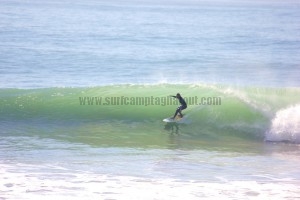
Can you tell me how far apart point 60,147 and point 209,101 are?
6875 mm

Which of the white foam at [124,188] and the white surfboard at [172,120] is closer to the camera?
the white foam at [124,188]

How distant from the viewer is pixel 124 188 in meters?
12.3

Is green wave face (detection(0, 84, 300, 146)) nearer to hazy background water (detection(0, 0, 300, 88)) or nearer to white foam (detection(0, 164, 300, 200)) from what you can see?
hazy background water (detection(0, 0, 300, 88))

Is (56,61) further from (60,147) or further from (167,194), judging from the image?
(167,194)

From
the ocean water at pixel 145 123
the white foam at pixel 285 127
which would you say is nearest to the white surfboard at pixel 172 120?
the ocean water at pixel 145 123

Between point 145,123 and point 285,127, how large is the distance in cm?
472

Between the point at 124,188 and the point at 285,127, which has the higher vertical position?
the point at 285,127

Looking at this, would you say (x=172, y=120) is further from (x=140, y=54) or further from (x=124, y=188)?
(x=140, y=54)

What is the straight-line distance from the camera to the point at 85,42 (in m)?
43.3

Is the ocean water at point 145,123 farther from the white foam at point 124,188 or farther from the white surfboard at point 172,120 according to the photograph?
the white surfboard at point 172,120

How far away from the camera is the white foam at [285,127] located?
1791cm

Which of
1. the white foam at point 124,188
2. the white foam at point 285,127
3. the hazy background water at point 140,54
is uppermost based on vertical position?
the hazy background water at point 140,54

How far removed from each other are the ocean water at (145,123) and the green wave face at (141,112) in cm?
4

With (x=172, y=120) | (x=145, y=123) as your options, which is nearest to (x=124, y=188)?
(x=172, y=120)
